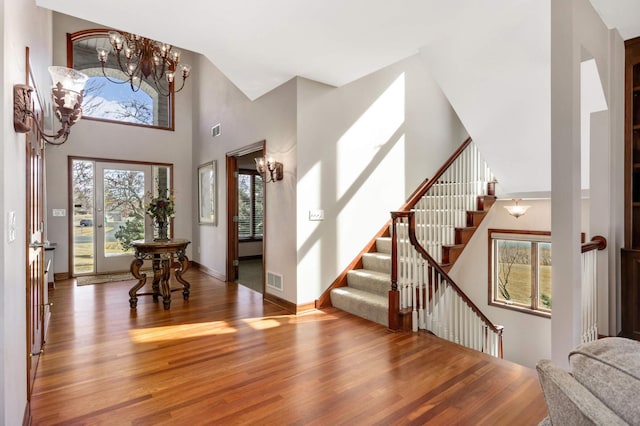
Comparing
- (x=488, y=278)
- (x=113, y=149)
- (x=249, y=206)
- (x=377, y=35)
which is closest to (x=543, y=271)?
(x=488, y=278)

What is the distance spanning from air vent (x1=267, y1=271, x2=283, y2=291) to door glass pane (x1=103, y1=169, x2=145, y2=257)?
3497mm

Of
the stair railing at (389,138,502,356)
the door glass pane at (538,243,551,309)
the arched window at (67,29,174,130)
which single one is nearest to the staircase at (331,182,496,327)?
the stair railing at (389,138,502,356)

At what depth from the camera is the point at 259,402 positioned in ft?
7.04

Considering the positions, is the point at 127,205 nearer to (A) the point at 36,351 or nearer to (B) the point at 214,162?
(B) the point at 214,162

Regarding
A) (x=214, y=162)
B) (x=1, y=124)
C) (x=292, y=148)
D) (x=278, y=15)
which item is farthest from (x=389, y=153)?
(x=1, y=124)

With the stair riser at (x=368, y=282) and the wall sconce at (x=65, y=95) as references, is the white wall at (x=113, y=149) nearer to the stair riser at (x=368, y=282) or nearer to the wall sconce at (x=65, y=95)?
the stair riser at (x=368, y=282)

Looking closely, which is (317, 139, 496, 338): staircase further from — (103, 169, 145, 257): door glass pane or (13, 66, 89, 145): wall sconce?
(103, 169, 145, 257): door glass pane

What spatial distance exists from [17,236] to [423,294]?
329 cm

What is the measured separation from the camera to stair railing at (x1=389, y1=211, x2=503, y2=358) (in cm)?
342

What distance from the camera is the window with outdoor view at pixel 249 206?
8492 mm

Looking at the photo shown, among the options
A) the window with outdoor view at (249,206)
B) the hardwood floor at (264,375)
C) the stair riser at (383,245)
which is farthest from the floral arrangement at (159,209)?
the window with outdoor view at (249,206)

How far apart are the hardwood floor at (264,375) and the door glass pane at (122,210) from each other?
2.89 meters

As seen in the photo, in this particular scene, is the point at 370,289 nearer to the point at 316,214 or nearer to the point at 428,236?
the point at 428,236

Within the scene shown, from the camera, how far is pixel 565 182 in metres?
2.25
